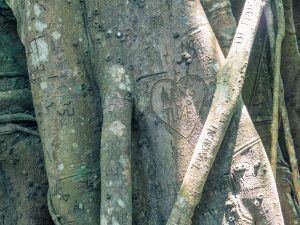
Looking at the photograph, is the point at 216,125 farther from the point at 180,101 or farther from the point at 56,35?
the point at 56,35

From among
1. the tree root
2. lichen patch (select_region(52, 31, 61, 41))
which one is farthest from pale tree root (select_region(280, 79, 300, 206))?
lichen patch (select_region(52, 31, 61, 41))

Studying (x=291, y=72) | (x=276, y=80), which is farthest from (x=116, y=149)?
(x=291, y=72)

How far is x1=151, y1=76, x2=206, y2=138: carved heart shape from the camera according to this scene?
2.99 metres

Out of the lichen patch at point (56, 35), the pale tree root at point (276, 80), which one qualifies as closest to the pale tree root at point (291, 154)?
the pale tree root at point (276, 80)

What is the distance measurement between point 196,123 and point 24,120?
92 cm

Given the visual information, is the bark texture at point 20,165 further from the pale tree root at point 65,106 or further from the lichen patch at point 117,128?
the lichen patch at point 117,128

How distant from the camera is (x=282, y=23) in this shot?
11.3 ft

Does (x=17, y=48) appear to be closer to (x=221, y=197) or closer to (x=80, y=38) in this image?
(x=80, y=38)

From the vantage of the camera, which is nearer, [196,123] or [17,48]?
[196,123]

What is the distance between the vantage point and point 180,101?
3.01m

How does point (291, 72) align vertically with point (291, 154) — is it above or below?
above

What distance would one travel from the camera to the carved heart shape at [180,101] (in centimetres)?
299

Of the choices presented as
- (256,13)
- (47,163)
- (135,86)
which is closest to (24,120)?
(47,163)

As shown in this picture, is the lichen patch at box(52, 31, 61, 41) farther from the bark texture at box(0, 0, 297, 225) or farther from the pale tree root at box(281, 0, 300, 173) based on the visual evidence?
the pale tree root at box(281, 0, 300, 173)
